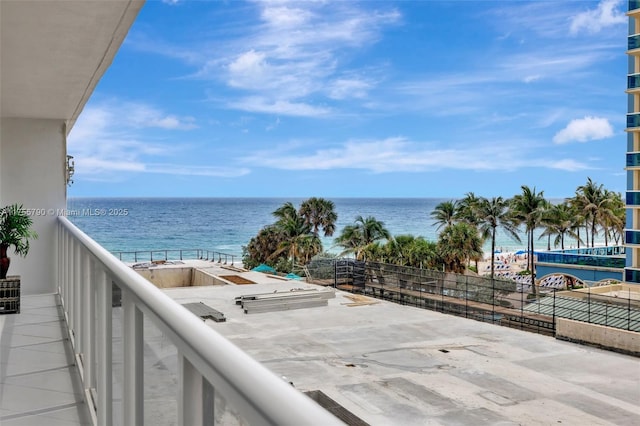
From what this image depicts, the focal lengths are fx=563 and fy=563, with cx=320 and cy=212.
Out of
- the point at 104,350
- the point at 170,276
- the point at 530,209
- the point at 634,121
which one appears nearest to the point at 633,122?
the point at 634,121

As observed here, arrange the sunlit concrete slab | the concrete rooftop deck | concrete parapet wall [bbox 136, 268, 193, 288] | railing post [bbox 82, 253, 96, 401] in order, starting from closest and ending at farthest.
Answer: railing post [bbox 82, 253, 96, 401]
the sunlit concrete slab
the concrete rooftop deck
concrete parapet wall [bbox 136, 268, 193, 288]

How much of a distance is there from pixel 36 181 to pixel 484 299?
17.5m

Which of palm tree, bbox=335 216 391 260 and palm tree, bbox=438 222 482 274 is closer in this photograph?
palm tree, bbox=438 222 482 274

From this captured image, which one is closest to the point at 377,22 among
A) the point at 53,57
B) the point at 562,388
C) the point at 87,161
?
the point at 87,161

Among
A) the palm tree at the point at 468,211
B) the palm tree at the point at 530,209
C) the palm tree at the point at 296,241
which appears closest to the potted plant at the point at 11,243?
the palm tree at the point at 296,241

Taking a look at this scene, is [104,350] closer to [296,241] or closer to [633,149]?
[633,149]

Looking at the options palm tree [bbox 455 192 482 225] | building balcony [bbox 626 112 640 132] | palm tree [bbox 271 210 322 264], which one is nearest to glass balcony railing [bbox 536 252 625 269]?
building balcony [bbox 626 112 640 132]

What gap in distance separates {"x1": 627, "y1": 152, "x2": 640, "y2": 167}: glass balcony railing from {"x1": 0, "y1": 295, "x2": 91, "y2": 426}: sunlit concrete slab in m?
29.8

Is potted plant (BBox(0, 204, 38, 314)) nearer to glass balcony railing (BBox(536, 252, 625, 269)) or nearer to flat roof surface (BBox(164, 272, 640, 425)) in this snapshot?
flat roof surface (BBox(164, 272, 640, 425))

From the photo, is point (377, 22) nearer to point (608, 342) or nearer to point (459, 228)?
point (459, 228)

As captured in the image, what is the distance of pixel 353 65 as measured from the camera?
103 metres

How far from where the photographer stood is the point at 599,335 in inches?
657

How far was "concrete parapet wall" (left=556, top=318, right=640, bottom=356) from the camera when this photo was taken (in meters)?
15.8

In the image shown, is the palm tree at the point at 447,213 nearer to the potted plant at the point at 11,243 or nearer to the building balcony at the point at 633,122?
the building balcony at the point at 633,122
